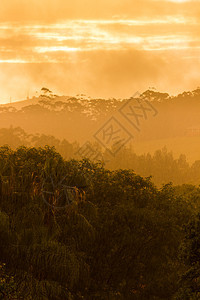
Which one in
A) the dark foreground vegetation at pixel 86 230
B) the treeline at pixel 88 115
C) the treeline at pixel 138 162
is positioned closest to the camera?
the dark foreground vegetation at pixel 86 230

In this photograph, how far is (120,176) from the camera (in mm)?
26281

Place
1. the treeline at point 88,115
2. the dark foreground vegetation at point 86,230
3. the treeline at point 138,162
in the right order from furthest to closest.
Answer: the treeline at point 88,115 → the treeline at point 138,162 → the dark foreground vegetation at point 86,230

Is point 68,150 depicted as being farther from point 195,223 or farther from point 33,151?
point 195,223

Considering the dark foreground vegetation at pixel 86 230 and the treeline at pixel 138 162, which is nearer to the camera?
the dark foreground vegetation at pixel 86 230

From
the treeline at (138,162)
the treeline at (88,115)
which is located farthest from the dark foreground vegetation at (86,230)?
the treeline at (88,115)

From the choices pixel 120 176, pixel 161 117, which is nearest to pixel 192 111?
pixel 161 117

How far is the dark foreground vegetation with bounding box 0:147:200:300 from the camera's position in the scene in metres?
19.6

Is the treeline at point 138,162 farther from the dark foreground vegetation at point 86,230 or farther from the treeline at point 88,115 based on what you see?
the dark foreground vegetation at point 86,230

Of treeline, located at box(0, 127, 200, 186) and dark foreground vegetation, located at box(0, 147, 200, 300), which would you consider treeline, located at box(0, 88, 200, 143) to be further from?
dark foreground vegetation, located at box(0, 147, 200, 300)

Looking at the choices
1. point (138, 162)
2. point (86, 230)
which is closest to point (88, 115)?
point (138, 162)

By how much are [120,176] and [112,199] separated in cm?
188

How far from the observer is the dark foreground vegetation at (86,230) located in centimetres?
1959

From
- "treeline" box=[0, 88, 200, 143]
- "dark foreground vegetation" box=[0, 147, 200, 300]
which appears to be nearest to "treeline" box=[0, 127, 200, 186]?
"treeline" box=[0, 88, 200, 143]

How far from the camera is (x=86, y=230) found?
22.2 m
